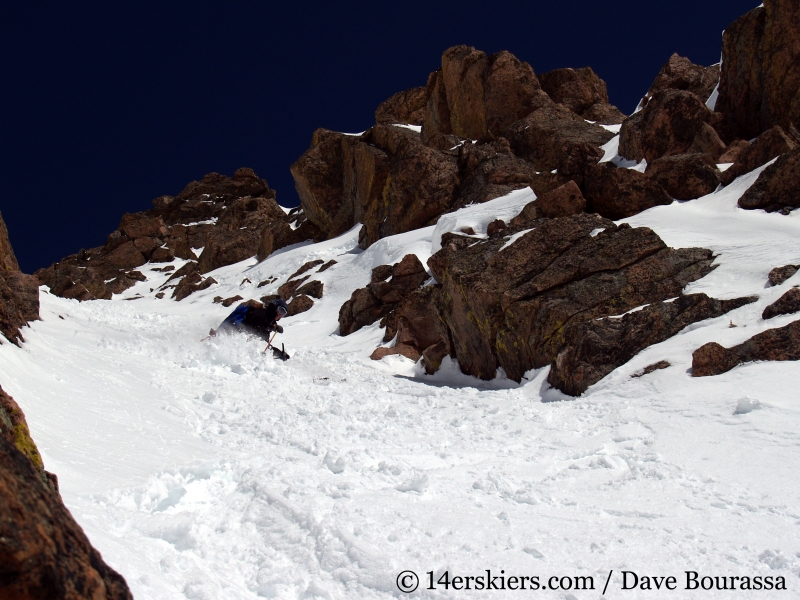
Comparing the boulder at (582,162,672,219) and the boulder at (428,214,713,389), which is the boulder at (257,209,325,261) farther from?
the boulder at (428,214,713,389)

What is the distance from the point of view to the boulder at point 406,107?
54.1 m

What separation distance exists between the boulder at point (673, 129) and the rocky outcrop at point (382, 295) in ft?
31.9

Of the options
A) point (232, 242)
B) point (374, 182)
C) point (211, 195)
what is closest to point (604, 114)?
point (374, 182)

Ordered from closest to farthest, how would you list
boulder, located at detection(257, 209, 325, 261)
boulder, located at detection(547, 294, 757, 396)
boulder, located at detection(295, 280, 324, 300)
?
boulder, located at detection(547, 294, 757, 396) < boulder, located at detection(295, 280, 324, 300) < boulder, located at detection(257, 209, 325, 261)

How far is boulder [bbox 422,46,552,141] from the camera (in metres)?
39.6

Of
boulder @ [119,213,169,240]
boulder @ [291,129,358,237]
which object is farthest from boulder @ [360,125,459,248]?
boulder @ [119,213,169,240]

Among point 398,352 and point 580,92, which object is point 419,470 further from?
point 580,92

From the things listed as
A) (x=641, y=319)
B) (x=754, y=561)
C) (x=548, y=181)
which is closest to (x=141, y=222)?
(x=548, y=181)

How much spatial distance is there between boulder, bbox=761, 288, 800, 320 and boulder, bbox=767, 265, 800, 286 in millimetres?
976

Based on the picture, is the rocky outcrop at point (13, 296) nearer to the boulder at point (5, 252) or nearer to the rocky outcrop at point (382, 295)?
the boulder at point (5, 252)

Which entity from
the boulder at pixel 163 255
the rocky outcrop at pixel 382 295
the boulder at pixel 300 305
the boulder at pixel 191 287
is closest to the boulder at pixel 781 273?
the rocky outcrop at pixel 382 295

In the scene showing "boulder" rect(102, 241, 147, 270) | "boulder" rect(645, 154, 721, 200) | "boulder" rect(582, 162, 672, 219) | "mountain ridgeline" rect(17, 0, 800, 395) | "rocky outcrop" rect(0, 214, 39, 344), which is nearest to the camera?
"rocky outcrop" rect(0, 214, 39, 344)

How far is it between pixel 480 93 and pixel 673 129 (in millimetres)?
20097

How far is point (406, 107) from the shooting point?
54.8 metres
